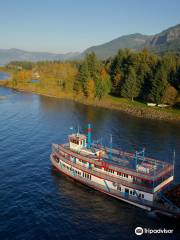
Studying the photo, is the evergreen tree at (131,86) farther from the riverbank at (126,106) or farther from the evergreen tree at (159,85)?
the evergreen tree at (159,85)

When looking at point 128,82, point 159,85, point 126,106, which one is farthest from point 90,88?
point 159,85

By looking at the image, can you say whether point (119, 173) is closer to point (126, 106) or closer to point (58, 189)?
point (58, 189)

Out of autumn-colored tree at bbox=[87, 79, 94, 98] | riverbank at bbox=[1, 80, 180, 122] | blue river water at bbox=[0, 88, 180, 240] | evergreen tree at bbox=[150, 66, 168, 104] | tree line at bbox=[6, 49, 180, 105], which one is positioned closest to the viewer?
blue river water at bbox=[0, 88, 180, 240]

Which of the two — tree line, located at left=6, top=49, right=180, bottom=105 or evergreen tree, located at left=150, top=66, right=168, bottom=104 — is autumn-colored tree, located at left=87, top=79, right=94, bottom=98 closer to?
tree line, located at left=6, top=49, right=180, bottom=105

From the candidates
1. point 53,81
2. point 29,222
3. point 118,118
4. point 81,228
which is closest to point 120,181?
point 81,228

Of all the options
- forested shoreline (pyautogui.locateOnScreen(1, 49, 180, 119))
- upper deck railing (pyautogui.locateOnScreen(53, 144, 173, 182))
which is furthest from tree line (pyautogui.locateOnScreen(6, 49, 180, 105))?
upper deck railing (pyautogui.locateOnScreen(53, 144, 173, 182))

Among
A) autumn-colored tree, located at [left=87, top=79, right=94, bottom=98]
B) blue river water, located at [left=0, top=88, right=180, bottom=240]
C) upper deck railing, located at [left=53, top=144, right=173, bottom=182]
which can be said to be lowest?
blue river water, located at [left=0, top=88, right=180, bottom=240]

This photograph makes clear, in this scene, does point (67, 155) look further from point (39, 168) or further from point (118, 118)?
point (118, 118)
